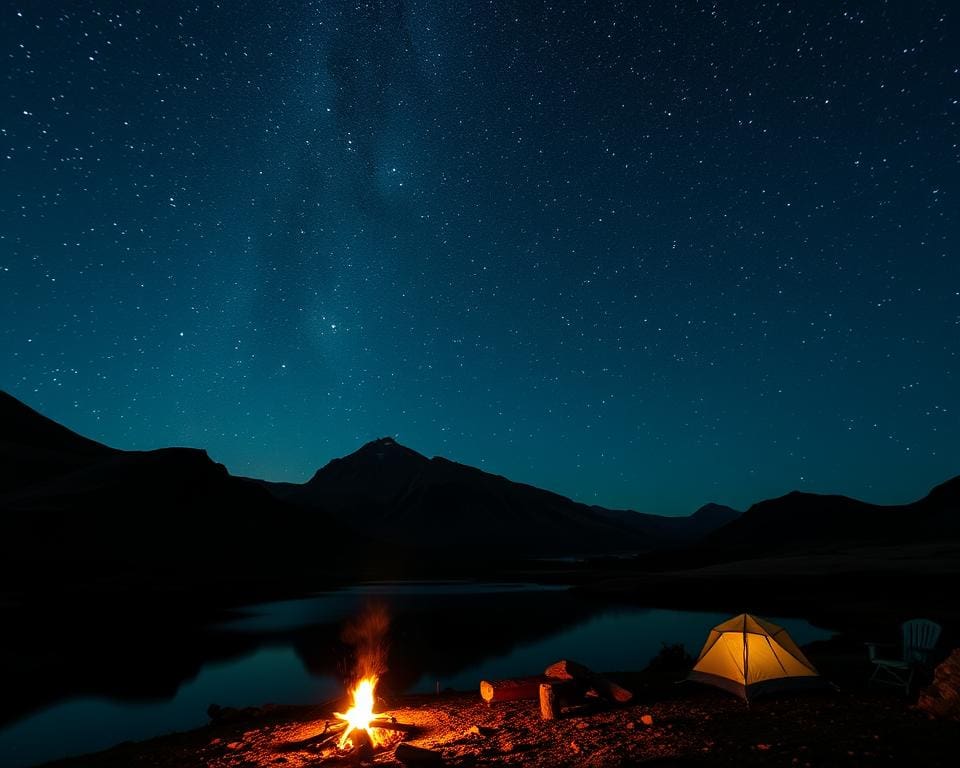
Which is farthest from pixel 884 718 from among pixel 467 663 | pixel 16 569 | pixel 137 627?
pixel 16 569

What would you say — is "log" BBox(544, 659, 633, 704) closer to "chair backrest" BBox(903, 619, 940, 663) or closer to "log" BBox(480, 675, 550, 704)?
"log" BBox(480, 675, 550, 704)

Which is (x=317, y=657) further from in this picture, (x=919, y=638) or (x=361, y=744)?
(x=919, y=638)

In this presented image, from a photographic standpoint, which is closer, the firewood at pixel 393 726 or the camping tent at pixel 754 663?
the firewood at pixel 393 726

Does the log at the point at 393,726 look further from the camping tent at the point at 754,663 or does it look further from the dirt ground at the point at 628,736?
the camping tent at the point at 754,663

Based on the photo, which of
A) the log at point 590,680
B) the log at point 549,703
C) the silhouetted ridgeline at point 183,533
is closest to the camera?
the log at point 549,703

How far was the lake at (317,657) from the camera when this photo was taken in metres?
26.9

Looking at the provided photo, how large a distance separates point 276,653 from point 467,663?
610 inches

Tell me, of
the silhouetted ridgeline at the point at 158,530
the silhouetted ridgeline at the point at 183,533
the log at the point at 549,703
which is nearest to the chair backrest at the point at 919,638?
the log at the point at 549,703

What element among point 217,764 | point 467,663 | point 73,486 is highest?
point 73,486

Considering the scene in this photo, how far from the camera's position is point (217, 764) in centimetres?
1317

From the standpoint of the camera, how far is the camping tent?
49.3ft

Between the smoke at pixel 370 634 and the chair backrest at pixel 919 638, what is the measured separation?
24698 millimetres

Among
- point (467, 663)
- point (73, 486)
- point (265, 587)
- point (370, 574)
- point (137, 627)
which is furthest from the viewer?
point (370, 574)

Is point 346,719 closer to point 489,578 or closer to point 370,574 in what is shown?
point 489,578
